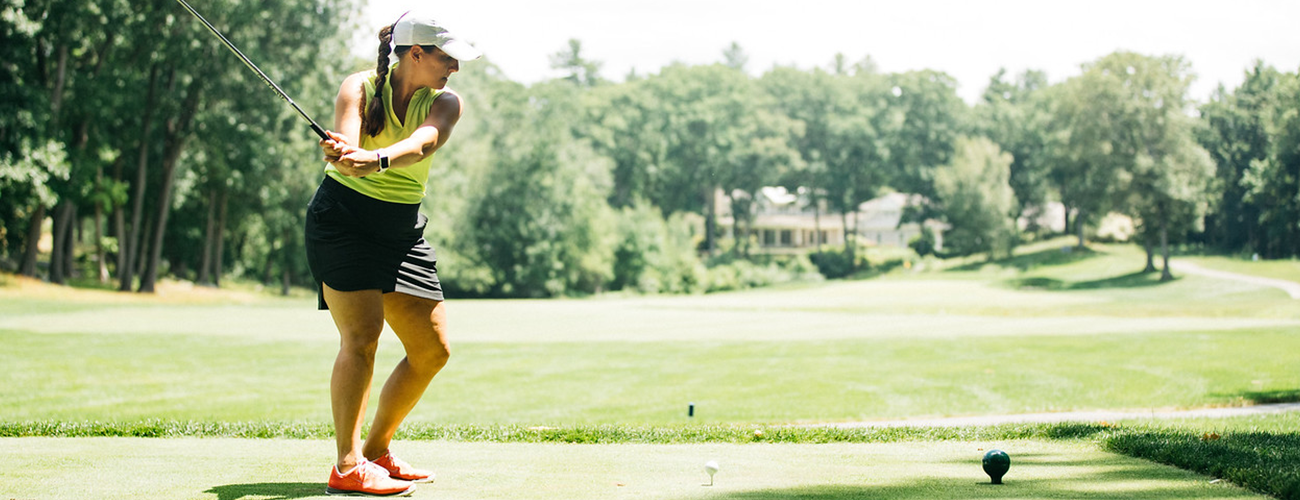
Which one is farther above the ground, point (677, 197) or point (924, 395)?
point (677, 197)

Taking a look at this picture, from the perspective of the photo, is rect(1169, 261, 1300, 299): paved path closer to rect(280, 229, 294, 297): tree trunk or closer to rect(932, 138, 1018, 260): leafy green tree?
rect(932, 138, 1018, 260): leafy green tree

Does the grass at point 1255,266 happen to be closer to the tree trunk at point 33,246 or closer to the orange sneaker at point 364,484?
the orange sneaker at point 364,484

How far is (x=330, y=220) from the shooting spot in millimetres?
3865

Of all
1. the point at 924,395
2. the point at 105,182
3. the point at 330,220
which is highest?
the point at 105,182

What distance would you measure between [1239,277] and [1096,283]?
9777 millimetres

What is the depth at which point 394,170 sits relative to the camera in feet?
12.7

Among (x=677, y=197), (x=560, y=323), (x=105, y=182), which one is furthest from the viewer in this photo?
(x=677, y=197)

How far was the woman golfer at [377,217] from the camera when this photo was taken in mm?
3828

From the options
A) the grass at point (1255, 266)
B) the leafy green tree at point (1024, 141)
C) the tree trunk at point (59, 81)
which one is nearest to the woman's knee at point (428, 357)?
the tree trunk at point (59, 81)

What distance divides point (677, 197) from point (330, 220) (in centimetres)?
7582

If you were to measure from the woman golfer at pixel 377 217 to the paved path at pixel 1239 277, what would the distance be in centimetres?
3498

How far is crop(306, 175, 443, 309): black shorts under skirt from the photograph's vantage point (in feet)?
12.7

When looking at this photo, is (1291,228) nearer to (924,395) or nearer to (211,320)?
(924,395)

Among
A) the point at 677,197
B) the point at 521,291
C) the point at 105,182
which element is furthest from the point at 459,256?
the point at 677,197
